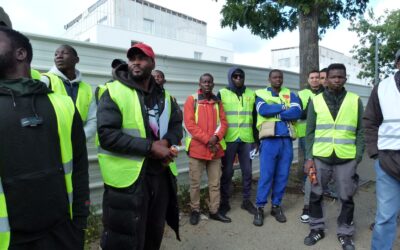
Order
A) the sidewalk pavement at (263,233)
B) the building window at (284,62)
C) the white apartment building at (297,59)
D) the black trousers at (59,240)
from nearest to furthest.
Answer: the black trousers at (59,240) < the sidewalk pavement at (263,233) < the white apartment building at (297,59) < the building window at (284,62)

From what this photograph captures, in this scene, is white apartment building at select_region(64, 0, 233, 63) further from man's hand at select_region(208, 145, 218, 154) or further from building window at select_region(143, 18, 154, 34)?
man's hand at select_region(208, 145, 218, 154)

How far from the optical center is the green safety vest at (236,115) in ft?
16.5

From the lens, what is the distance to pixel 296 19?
6.77 metres

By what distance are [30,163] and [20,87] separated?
0.36 m

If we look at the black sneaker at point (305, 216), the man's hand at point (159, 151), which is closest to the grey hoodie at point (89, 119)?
the man's hand at point (159, 151)

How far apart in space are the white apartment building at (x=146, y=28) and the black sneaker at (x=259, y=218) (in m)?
24.7

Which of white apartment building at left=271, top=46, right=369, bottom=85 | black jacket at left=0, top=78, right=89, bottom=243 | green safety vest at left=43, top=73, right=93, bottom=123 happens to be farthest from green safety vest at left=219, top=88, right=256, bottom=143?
white apartment building at left=271, top=46, right=369, bottom=85

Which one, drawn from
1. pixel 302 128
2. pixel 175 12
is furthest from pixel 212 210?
pixel 175 12

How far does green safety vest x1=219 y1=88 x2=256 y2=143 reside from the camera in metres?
5.04

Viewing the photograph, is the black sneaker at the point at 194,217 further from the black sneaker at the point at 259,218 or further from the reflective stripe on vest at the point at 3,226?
the reflective stripe on vest at the point at 3,226

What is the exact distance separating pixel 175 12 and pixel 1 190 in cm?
3766

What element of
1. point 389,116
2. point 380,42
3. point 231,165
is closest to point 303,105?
point 231,165

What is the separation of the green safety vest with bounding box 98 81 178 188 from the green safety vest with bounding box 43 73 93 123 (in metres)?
0.98

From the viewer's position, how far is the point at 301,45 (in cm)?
643
